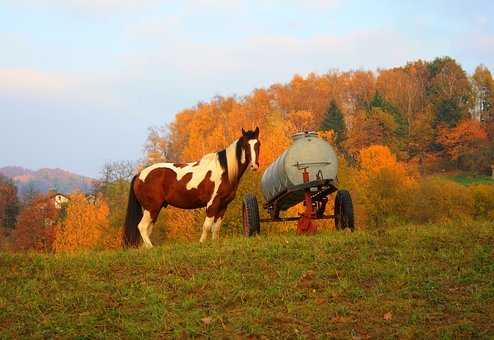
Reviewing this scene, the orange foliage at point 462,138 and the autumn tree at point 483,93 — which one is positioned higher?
the autumn tree at point 483,93

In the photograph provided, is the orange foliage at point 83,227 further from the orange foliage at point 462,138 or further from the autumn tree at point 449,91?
the autumn tree at point 449,91

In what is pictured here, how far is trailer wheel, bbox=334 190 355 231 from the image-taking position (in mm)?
15695

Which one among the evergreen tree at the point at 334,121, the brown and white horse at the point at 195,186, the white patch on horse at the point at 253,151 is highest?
the evergreen tree at the point at 334,121

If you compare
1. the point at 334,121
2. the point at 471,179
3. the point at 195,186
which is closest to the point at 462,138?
the point at 471,179

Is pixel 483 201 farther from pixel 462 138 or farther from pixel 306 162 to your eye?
pixel 306 162

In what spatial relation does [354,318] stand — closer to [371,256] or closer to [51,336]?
[371,256]

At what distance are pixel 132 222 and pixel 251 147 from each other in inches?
154

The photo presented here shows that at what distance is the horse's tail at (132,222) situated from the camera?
16.3 meters

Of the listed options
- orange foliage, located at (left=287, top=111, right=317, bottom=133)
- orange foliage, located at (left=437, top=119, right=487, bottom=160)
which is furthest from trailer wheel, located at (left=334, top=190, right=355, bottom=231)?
orange foliage, located at (left=437, top=119, right=487, bottom=160)

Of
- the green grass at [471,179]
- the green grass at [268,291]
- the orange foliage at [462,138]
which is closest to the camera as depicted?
the green grass at [268,291]

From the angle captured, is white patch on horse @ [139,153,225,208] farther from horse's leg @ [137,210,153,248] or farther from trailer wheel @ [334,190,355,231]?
trailer wheel @ [334,190,355,231]

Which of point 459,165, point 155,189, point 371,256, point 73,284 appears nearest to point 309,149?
point 155,189

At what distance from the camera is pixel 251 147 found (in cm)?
1606

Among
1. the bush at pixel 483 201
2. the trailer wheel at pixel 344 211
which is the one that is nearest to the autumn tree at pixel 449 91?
the bush at pixel 483 201
